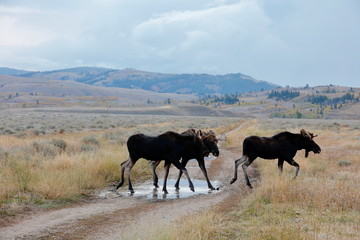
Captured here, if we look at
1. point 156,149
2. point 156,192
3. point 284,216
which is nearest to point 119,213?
point 156,192

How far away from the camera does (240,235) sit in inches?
298

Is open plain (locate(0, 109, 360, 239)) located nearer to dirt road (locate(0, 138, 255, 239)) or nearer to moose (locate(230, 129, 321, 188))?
dirt road (locate(0, 138, 255, 239))

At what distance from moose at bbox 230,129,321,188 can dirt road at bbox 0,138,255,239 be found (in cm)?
103

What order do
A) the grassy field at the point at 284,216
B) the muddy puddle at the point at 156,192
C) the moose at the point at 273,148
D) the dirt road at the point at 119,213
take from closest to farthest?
the grassy field at the point at 284,216
the dirt road at the point at 119,213
the muddy puddle at the point at 156,192
the moose at the point at 273,148

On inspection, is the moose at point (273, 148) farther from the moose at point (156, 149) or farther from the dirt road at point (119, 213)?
the moose at point (156, 149)

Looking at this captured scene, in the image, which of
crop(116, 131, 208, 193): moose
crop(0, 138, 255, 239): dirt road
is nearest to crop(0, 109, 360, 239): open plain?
crop(0, 138, 255, 239): dirt road

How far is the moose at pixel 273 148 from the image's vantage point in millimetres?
13859

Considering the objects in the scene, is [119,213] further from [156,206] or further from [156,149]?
[156,149]

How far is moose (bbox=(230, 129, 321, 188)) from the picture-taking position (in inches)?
546

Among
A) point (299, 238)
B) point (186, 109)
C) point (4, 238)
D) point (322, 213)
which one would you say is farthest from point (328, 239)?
point (186, 109)

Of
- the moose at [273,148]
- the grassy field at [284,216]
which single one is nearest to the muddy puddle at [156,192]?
the moose at [273,148]

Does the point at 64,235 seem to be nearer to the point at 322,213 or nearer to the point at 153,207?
the point at 153,207

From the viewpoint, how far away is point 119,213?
32.6 ft

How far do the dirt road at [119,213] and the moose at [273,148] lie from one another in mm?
1027
